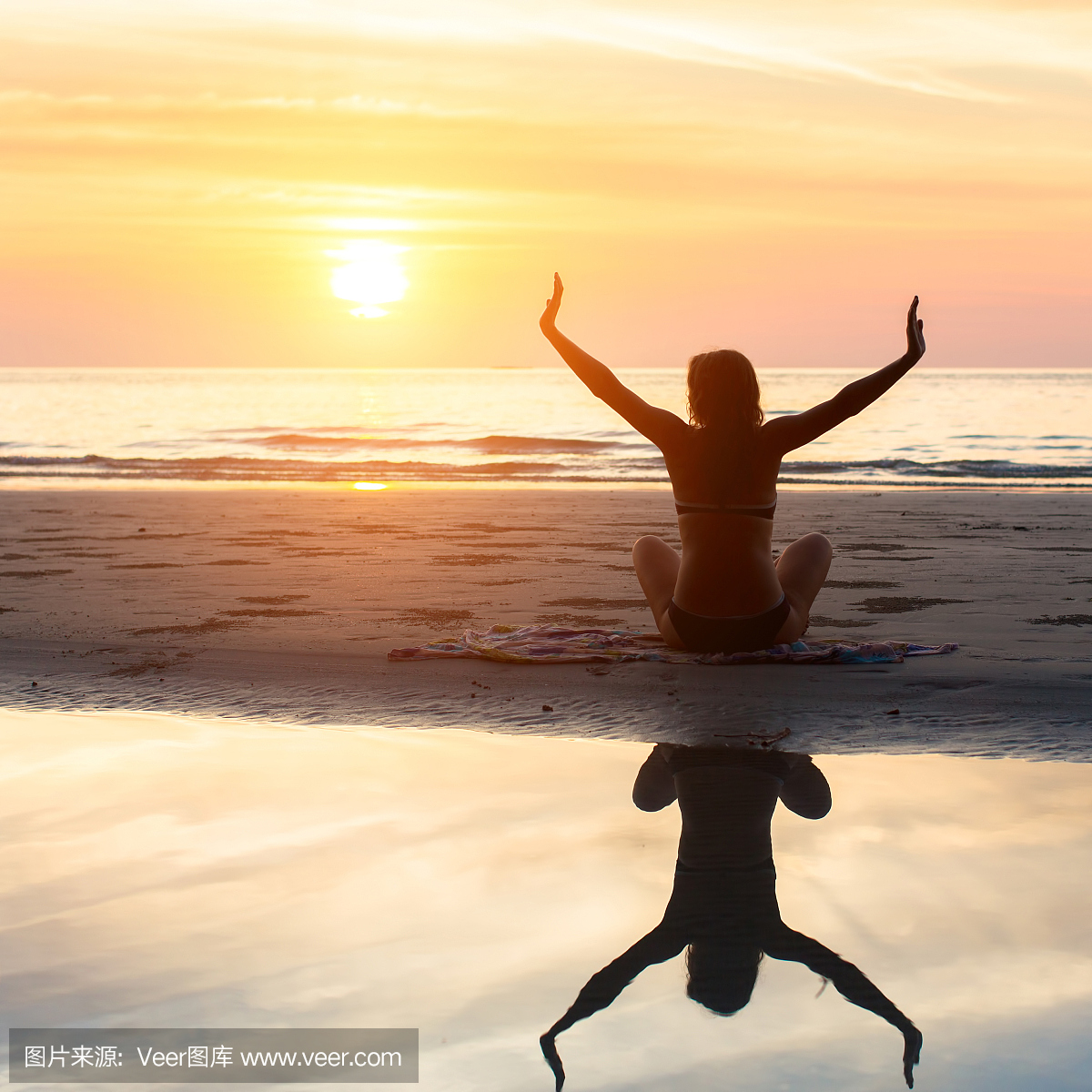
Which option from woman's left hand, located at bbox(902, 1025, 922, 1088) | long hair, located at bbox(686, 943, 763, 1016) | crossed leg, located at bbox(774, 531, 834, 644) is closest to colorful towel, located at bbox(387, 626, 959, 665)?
crossed leg, located at bbox(774, 531, 834, 644)

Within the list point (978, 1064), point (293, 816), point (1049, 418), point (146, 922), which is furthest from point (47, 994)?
point (1049, 418)

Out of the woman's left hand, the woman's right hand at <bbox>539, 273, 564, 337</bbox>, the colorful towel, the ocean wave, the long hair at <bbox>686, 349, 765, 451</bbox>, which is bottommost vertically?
the ocean wave

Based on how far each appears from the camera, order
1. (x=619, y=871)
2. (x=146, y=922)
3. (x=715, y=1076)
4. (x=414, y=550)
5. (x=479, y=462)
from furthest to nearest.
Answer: (x=479, y=462) < (x=414, y=550) < (x=619, y=871) < (x=146, y=922) < (x=715, y=1076)

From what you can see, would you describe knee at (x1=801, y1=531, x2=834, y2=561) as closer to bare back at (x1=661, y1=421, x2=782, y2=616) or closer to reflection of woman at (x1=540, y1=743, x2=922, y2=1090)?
bare back at (x1=661, y1=421, x2=782, y2=616)

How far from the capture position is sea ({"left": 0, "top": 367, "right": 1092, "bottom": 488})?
2464cm

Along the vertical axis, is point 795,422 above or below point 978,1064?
above

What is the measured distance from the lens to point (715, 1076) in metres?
2.22

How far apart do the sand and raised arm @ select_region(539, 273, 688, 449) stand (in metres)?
1.14

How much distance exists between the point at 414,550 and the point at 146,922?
7735 millimetres

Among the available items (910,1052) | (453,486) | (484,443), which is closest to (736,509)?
(910,1052)

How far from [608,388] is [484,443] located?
3226 centimetres

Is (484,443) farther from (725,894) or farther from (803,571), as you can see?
(725,894)

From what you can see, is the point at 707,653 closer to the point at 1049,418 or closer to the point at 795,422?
the point at 795,422

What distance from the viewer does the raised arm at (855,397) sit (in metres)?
5.16
